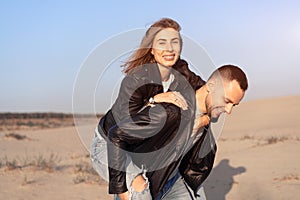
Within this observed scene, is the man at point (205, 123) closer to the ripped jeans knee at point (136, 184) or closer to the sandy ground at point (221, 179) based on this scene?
the ripped jeans knee at point (136, 184)

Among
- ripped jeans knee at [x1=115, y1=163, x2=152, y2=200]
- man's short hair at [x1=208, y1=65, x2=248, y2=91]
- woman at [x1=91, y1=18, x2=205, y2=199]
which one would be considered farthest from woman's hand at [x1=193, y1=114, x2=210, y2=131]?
ripped jeans knee at [x1=115, y1=163, x2=152, y2=200]

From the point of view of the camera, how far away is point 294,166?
9.86 m

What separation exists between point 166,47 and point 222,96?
51 centimetres

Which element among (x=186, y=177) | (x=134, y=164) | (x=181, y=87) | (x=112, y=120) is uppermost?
(x=181, y=87)

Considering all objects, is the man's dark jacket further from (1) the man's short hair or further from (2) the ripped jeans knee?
(1) the man's short hair

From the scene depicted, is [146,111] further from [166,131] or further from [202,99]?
[202,99]

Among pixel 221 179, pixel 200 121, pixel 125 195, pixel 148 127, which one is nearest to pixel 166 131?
pixel 148 127

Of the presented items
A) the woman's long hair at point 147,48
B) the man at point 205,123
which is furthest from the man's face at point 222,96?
the woman's long hair at point 147,48

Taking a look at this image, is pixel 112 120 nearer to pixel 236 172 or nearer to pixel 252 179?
pixel 252 179

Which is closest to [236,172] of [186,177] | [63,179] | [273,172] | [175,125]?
[273,172]

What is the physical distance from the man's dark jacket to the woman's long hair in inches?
2.9

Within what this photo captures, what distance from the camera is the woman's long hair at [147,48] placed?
3.14m

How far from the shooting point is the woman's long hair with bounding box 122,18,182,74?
10.3 feet

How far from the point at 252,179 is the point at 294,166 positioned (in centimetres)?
162
